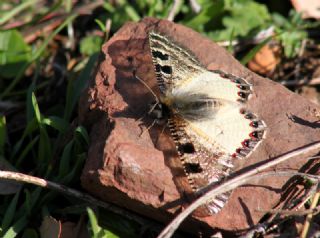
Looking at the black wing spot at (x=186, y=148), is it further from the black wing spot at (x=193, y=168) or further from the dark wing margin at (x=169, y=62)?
the dark wing margin at (x=169, y=62)

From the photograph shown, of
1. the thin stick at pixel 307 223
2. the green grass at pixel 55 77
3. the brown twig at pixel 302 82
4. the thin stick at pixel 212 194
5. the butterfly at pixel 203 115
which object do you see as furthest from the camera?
the brown twig at pixel 302 82

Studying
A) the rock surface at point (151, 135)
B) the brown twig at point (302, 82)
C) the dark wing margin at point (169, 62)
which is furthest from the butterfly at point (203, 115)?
the brown twig at point (302, 82)

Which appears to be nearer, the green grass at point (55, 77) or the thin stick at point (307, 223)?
the thin stick at point (307, 223)

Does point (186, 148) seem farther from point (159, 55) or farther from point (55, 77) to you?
point (55, 77)

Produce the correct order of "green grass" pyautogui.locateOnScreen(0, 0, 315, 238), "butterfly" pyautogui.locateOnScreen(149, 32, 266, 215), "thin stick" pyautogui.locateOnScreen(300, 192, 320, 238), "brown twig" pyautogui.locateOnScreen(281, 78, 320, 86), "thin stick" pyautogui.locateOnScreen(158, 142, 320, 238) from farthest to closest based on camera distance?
"brown twig" pyautogui.locateOnScreen(281, 78, 320, 86)
"green grass" pyautogui.locateOnScreen(0, 0, 315, 238)
"thin stick" pyautogui.locateOnScreen(300, 192, 320, 238)
"butterfly" pyautogui.locateOnScreen(149, 32, 266, 215)
"thin stick" pyautogui.locateOnScreen(158, 142, 320, 238)

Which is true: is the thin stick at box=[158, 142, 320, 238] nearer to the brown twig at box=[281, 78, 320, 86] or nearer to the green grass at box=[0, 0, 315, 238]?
the green grass at box=[0, 0, 315, 238]

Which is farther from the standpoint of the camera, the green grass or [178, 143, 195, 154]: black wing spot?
the green grass

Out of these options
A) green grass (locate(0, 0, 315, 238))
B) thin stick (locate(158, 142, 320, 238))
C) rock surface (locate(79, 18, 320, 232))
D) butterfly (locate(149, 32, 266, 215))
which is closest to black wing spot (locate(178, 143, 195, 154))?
butterfly (locate(149, 32, 266, 215))

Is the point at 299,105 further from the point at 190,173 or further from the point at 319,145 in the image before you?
the point at 190,173
